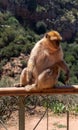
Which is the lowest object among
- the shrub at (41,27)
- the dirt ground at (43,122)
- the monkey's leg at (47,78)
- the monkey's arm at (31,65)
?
the shrub at (41,27)

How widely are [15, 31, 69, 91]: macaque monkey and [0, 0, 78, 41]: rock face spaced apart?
47356 mm

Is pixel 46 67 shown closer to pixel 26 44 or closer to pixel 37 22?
pixel 26 44

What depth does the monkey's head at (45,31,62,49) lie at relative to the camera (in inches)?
164

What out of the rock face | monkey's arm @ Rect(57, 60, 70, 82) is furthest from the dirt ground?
the rock face

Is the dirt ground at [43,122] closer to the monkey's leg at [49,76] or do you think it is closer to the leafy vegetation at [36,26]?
the monkey's leg at [49,76]

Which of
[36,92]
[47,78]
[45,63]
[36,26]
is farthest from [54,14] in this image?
[36,92]

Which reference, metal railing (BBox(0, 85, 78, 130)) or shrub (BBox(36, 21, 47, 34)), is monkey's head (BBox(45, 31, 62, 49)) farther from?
Result: shrub (BBox(36, 21, 47, 34))

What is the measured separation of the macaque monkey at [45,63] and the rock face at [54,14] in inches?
1864

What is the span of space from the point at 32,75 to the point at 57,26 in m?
49.3

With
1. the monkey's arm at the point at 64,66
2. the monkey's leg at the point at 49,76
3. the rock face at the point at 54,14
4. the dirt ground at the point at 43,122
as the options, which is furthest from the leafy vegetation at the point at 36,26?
the monkey's arm at the point at 64,66

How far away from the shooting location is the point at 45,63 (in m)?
4.41

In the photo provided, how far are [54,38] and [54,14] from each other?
50.1 m

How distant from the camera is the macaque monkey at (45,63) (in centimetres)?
429

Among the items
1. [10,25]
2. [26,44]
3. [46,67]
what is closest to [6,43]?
[26,44]
